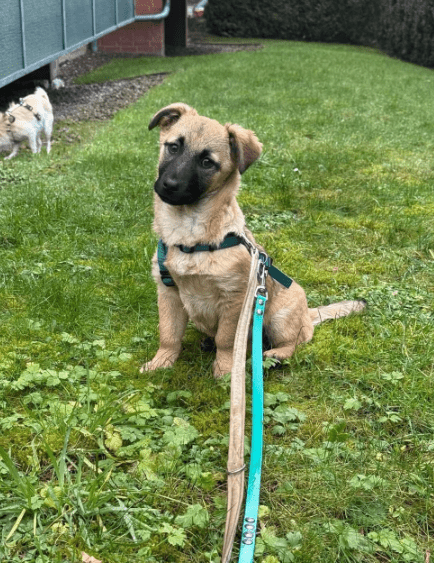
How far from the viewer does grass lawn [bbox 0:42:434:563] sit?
6.94 feet

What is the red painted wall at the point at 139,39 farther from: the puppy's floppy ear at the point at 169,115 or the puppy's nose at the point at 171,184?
the puppy's nose at the point at 171,184

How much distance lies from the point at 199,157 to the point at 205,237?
1.30 ft

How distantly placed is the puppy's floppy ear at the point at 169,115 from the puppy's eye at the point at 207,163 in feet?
1.28

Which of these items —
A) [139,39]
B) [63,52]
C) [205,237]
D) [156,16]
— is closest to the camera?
[205,237]

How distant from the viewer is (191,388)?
3029mm

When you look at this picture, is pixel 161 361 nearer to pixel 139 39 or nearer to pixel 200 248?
pixel 200 248

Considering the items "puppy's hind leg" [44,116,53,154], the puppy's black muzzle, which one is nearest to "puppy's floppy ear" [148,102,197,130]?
the puppy's black muzzle

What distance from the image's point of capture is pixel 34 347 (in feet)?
10.6

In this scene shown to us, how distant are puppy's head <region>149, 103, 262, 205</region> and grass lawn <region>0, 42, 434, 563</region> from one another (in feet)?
2.98

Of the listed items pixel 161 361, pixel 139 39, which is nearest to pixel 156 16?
pixel 139 39

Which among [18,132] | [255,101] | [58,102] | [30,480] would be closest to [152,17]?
[58,102]

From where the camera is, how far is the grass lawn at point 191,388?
6.94 feet

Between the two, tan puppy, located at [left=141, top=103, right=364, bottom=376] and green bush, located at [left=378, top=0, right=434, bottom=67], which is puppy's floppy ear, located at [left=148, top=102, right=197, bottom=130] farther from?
green bush, located at [left=378, top=0, right=434, bottom=67]

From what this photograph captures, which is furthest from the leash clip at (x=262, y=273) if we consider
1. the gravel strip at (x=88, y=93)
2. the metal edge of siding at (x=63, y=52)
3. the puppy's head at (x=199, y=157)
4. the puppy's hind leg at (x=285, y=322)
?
the gravel strip at (x=88, y=93)
